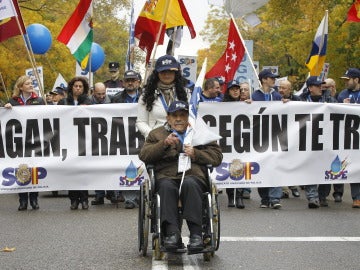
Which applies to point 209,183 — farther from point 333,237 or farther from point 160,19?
point 160,19

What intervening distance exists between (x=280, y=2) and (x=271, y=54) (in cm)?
2229

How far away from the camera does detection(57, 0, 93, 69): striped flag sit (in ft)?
45.4

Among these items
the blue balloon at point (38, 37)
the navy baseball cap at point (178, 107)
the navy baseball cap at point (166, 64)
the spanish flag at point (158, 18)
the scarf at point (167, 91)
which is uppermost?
the spanish flag at point (158, 18)

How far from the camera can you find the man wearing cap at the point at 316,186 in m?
12.0

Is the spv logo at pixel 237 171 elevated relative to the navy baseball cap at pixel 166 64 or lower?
lower

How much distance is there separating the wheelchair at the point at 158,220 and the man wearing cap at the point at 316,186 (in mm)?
4627

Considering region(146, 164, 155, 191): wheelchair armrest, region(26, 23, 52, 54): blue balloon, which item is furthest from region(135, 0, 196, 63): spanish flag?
region(26, 23, 52, 54): blue balloon

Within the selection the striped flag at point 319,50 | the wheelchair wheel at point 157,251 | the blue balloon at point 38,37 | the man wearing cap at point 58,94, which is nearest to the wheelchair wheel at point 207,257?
the wheelchair wheel at point 157,251

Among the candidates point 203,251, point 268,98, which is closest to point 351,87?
point 268,98

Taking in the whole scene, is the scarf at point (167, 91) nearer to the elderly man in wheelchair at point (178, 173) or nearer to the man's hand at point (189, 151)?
the elderly man in wheelchair at point (178, 173)

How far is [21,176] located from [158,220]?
5.26 m

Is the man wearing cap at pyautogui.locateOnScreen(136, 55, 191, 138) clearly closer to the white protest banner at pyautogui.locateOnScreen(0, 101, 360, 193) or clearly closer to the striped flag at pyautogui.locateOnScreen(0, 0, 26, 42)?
the white protest banner at pyautogui.locateOnScreen(0, 101, 360, 193)

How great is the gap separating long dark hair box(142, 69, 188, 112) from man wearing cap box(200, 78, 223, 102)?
425 centimetres

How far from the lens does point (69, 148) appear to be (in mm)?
12242
